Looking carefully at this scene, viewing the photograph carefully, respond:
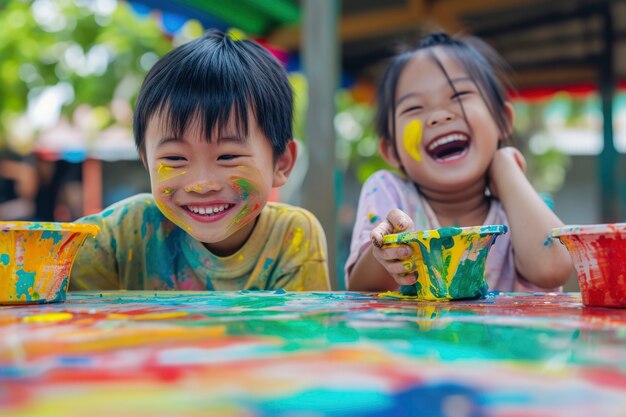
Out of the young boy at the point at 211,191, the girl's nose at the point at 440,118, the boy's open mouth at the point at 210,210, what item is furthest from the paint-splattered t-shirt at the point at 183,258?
the girl's nose at the point at 440,118

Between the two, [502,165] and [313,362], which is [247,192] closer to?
[502,165]

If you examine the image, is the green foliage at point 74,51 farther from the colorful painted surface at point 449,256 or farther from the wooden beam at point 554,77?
the colorful painted surface at point 449,256

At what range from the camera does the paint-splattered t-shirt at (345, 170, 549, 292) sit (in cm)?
196

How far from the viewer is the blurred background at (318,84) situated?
4219 millimetres

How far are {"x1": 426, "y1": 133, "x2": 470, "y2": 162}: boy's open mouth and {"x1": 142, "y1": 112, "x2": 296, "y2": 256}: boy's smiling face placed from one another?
0.53m

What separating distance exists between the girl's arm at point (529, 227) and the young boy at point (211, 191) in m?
0.55

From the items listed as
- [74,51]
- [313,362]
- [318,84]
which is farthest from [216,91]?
[74,51]

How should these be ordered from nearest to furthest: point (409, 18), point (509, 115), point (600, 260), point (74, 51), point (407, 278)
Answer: point (600, 260)
point (407, 278)
point (509, 115)
point (409, 18)
point (74, 51)

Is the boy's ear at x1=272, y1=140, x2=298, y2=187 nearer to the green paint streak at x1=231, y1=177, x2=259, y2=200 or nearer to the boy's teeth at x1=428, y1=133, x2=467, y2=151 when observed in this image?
the green paint streak at x1=231, y1=177, x2=259, y2=200

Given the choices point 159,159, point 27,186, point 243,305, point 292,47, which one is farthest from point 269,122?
point 27,186

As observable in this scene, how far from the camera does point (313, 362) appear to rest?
25.6 inches

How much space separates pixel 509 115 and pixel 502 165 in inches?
9.5

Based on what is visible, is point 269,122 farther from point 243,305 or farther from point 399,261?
point 243,305

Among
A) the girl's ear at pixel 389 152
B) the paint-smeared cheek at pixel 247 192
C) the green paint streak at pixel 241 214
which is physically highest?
the girl's ear at pixel 389 152
